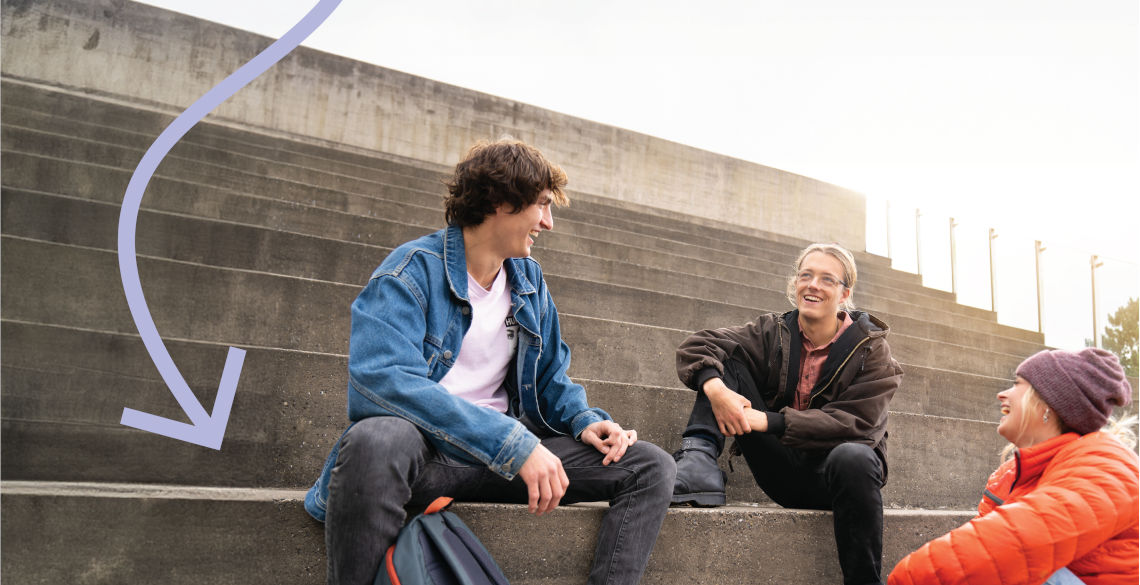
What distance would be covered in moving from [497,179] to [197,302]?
1.30 meters

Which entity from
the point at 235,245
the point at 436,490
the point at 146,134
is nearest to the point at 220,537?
the point at 436,490

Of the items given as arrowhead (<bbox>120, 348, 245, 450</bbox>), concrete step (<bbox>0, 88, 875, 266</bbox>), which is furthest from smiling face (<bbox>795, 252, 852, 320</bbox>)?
concrete step (<bbox>0, 88, 875, 266</bbox>)

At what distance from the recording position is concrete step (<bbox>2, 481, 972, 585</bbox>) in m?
1.62

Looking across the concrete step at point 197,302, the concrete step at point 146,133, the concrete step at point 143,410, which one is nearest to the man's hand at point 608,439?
the concrete step at point 143,410

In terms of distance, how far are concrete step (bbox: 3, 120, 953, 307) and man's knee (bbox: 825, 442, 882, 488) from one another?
296cm

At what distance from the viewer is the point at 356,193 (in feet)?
15.9

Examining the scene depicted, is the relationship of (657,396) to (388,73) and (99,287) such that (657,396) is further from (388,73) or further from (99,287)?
(388,73)

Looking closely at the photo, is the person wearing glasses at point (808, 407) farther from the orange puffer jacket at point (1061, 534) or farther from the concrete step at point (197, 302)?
the concrete step at point (197, 302)

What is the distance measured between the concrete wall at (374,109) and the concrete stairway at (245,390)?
1.83 meters

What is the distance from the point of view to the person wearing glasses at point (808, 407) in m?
2.18

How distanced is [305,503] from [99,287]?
1.23 m

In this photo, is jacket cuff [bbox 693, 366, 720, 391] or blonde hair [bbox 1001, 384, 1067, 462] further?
jacket cuff [bbox 693, 366, 720, 391]

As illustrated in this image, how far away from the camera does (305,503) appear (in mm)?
1747

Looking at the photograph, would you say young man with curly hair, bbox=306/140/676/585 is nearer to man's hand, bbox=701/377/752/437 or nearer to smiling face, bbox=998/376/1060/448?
man's hand, bbox=701/377/752/437
